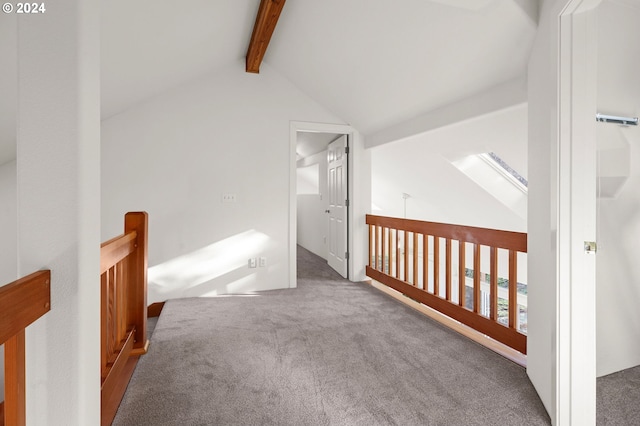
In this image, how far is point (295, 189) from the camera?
156 inches

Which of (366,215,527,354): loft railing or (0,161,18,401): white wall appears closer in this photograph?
(366,215,527,354): loft railing

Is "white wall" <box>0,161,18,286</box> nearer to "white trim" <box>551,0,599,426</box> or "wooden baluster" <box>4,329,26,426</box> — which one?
"wooden baluster" <box>4,329,26,426</box>

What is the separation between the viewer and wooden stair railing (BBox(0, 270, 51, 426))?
0.74 metres

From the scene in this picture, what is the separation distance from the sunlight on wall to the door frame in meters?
0.36

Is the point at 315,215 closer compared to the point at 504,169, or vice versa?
the point at 504,169

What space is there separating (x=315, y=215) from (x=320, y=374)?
453 centimetres

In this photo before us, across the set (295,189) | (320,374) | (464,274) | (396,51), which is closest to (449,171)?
(295,189)

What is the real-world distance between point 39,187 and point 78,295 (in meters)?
0.29

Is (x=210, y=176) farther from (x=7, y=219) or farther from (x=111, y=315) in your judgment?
(x=111, y=315)

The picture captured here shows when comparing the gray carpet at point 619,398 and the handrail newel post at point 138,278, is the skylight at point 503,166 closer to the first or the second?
the gray carpet at point 619,398

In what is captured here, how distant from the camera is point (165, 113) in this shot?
3498 mm

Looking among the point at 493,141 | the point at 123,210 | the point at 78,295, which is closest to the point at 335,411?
the point at 78,295

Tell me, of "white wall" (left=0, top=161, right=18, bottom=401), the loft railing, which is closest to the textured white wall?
the loft railing

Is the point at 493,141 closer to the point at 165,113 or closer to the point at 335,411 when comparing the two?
the point at 335,411
